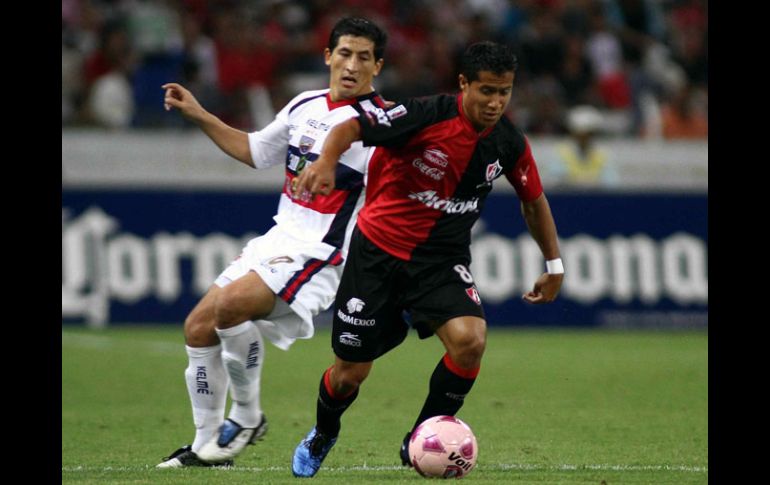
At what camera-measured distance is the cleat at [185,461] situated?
7324 mm

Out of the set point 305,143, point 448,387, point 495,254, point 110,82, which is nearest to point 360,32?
point 305,143

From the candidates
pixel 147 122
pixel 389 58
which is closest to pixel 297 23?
pixel 389 58

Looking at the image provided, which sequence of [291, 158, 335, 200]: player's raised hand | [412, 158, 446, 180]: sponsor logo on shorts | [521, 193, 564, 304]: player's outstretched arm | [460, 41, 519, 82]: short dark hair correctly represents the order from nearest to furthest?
[291, 158, 335, 200]: player's raised hand → [460, 41, 519, 82]: short dark hair → [412, 158, 446, 180]: sponsor logo on shorts → [521, 193, 564, 304]: player's outstretched arm

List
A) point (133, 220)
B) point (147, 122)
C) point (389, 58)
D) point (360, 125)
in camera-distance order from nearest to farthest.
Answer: point (360, 125) → point (133, 220) → point (147, 122) → point (389, 58)

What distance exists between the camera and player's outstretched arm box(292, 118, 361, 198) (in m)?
6.26

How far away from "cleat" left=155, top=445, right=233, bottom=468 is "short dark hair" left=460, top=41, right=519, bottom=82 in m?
2.58

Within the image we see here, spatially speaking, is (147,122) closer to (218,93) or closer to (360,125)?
(218,93)

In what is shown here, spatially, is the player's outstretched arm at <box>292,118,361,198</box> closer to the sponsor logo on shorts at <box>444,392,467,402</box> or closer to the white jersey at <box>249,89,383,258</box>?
the white jersey at <box>249,89,383,258</box>

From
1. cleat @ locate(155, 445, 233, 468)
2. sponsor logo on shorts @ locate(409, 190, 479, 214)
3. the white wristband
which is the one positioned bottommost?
cleat @ locate(155, 445, 233, 468)

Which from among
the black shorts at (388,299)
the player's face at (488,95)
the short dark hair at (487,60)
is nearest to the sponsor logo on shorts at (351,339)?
the black shorts at (388,299)

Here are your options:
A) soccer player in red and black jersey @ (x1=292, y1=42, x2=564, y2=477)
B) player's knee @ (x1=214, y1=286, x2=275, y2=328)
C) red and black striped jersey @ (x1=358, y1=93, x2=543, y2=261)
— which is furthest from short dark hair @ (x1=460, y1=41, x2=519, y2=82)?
player's knee @ (x1=214, y1=286, x2=275, y2=328)

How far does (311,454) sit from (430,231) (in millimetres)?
1364

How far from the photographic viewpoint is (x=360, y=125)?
667cm

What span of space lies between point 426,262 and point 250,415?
1401mm
